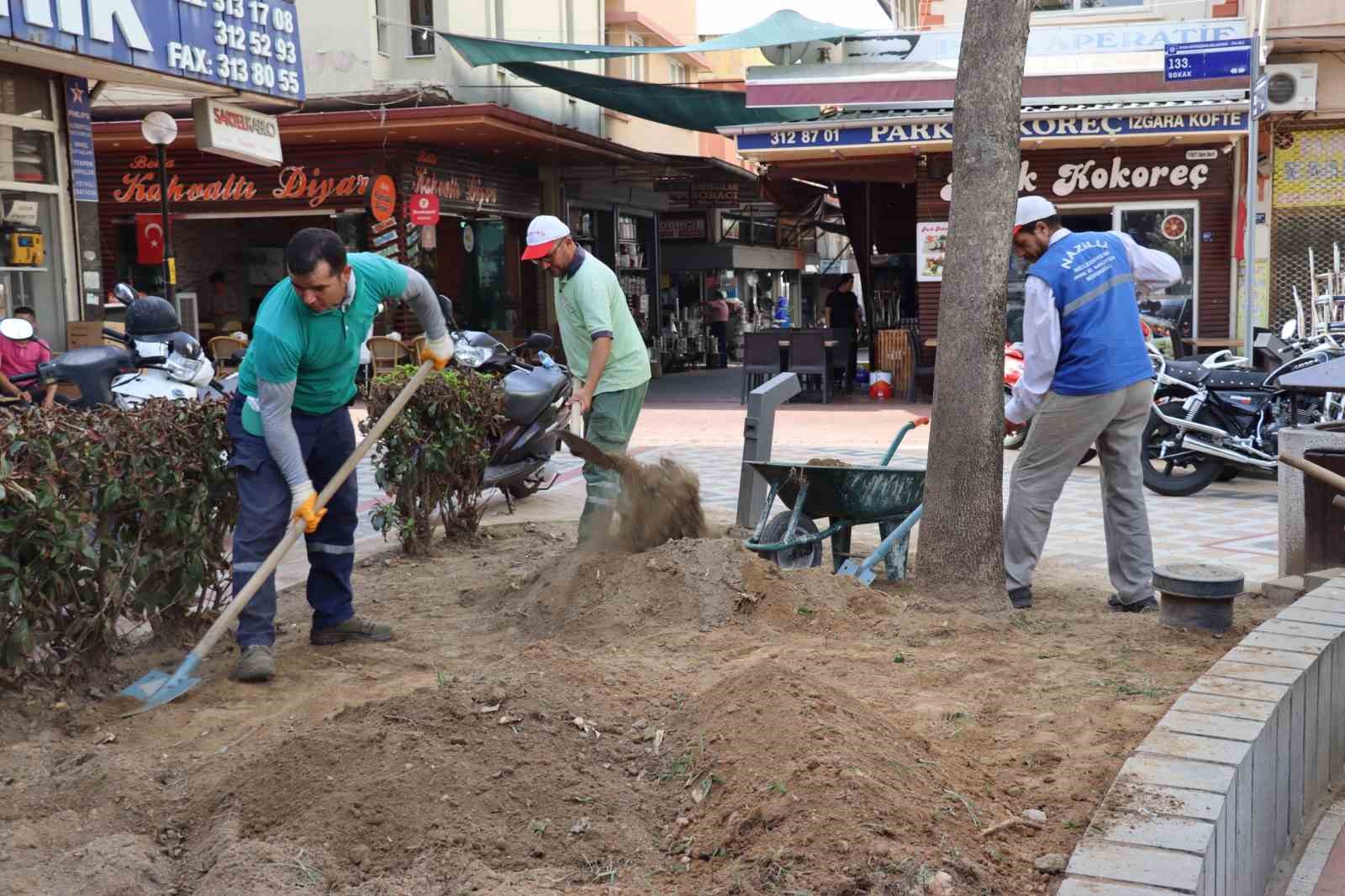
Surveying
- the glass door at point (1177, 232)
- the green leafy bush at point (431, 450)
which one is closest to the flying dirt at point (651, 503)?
the green leafy bush at point (431, 450)

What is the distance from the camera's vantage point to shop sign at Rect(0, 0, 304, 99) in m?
9.95

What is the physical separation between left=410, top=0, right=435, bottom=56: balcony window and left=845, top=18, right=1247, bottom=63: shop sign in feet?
20.2

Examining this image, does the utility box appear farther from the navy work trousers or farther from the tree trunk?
the navy work trousers

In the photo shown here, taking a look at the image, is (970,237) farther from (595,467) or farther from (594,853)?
(594,853)

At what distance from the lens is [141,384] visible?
808cm

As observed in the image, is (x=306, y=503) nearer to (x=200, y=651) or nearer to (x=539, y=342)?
(x=200, y=651)

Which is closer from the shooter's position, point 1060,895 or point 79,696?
point 1060,895

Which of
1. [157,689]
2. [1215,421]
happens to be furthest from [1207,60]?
[157,689]

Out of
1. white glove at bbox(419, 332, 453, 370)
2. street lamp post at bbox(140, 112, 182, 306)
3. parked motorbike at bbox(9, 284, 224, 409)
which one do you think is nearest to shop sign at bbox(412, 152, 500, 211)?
A: street lamp post at bbox(140, 112, 182, 306)

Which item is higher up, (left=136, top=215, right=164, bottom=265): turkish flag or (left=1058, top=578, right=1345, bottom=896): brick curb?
(left=136, top=215, right=164, bottom=265): turkish flag

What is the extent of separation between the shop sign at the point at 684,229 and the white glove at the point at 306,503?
2485cm

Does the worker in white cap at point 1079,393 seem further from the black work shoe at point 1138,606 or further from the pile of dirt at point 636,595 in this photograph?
the pile of dirt at point 636,595

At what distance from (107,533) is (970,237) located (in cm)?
341

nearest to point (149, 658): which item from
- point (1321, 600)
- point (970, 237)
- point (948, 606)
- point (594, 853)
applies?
point (594, 853)
